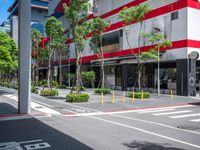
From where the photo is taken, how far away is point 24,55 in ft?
64.3

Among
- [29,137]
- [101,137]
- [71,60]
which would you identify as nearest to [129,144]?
[101,137]

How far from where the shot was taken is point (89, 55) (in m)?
58.7

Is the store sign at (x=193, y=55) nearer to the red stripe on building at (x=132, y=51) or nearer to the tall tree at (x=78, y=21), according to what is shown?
the red stripe on building at (x=132, y=51)

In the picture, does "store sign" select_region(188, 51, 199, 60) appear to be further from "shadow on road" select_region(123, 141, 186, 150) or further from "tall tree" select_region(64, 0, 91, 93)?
"shadow on road" select_region(123, 141, 186, 150)

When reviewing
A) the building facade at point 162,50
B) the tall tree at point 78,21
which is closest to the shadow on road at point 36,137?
the tall tree at point 78,21

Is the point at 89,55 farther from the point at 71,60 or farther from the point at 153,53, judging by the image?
the point at 153,53

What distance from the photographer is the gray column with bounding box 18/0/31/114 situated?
19.5 m

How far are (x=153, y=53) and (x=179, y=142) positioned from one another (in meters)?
24.5

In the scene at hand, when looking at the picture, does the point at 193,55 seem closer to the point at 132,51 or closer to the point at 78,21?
the point at 132,51

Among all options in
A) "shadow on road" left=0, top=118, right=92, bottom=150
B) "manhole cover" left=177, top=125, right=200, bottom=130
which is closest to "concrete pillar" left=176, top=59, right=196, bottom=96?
"manhole cover" left=177, top=125, right=200, bottom=130

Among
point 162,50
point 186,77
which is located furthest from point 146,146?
point 162,50

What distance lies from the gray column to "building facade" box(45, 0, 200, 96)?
69.1ft

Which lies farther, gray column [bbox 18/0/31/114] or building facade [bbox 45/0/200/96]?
building facade [bbox 45/0/200/96]

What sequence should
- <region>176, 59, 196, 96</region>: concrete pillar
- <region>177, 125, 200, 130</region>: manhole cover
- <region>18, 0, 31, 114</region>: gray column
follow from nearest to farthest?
<region>177, 125, 200, 130</region>: manhole cover
<region>18, 0, 31, 114</region>: gray column
<region>176, 59, 196, 96</region>: concrete pillar
